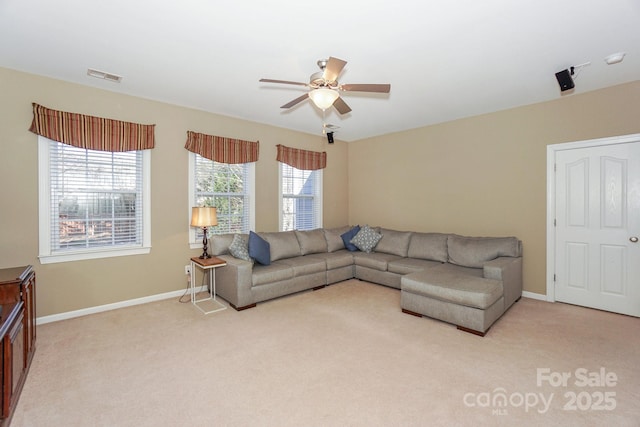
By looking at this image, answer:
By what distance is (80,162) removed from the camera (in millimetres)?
3477

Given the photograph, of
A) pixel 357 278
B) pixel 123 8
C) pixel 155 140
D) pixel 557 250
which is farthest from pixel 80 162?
pixel 557 250

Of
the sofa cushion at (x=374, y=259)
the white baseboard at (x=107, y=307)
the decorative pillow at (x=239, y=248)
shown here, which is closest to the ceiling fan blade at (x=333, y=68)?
the decorative pillow at (x=239, y=248)

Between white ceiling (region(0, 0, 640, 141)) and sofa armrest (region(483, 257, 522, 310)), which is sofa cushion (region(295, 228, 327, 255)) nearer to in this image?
white ceiling (region(0, 0, 640, 141))

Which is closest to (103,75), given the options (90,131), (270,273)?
(90,131)

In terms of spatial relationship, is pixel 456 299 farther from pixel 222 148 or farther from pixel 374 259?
pixel 222 148

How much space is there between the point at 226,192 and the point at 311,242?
1599 mm

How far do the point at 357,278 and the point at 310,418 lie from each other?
324 centimetres

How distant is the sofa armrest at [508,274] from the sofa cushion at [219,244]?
3352 millimetres

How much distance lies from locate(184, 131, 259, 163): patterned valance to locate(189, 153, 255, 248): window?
13 cm

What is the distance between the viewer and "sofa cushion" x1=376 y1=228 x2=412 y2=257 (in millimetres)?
4906

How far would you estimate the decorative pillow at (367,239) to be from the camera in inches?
205

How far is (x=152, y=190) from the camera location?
393 cm

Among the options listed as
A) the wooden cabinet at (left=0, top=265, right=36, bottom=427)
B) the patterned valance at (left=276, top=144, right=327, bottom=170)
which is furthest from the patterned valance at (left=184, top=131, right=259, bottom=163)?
the wooden cabinet at (left=0, top=265, right=36, bottom=427)

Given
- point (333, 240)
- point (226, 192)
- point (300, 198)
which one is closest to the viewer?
point (226, 192)
